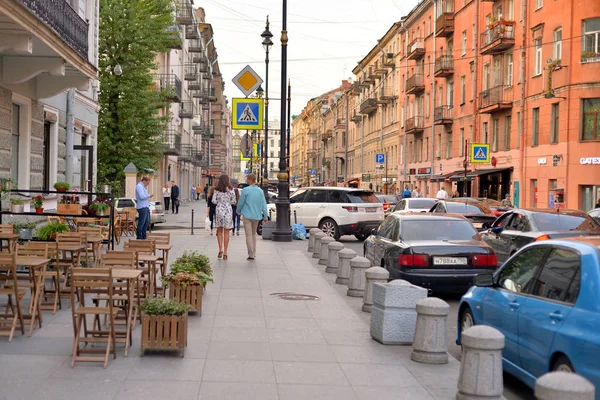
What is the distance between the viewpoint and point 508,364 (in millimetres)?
7152

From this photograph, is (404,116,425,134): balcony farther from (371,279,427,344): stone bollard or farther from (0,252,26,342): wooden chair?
(0,252,26,342): wooden chair

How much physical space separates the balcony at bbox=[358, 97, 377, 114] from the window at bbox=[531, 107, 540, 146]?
1463 inches

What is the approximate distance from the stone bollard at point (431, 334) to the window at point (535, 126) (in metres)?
31.8

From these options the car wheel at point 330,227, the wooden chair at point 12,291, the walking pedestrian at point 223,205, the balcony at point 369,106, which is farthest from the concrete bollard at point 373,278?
the balcony at point 369,106

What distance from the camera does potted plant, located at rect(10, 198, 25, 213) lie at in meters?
14.6

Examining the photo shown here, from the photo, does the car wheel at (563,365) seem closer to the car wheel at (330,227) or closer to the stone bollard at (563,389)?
the stone bollard at (563,389)

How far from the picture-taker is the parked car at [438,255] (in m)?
12.4

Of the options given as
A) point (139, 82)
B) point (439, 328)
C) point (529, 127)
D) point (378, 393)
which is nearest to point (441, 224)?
point (439, 328)

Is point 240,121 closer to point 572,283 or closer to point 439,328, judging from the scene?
point 439,328

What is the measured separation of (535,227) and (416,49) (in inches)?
1814

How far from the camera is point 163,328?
25.3 ft

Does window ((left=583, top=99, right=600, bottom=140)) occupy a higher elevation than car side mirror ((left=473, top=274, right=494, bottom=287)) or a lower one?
higher

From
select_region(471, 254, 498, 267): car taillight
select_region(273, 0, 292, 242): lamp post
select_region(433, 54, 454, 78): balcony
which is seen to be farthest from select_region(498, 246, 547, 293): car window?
select_region(433, 54, 454, 78): balcony

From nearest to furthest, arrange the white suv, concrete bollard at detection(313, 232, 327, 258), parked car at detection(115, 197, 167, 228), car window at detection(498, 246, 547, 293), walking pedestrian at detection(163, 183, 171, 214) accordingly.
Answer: car window at detection(498, 246, 547, 293) → concrete bollard at detection(313, 232, 327, 258) → the white suv → parked car at detection(115, 197, 167, 228) → walking pedestrian at detection(163, 183, 171, 214)
